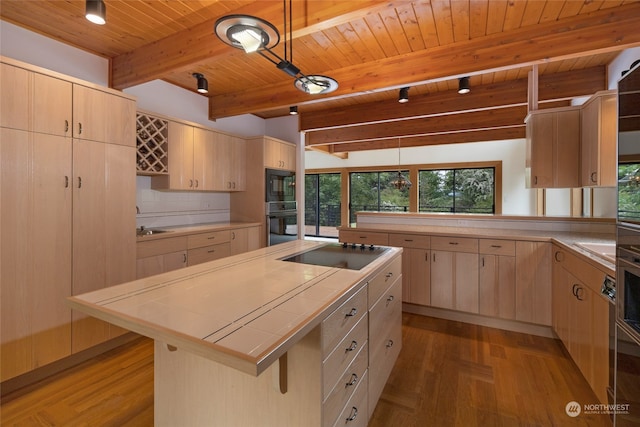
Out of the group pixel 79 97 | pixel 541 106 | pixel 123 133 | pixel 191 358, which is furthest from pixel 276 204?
pixel 541 106

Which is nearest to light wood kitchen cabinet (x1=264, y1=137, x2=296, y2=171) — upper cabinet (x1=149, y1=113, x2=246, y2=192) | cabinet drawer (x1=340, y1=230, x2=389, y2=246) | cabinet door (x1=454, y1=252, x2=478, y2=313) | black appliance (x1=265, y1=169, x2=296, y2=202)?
black appliance (x1=265, y1=169, x2=296, y2=202)

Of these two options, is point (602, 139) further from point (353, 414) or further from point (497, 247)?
point (353, 414)

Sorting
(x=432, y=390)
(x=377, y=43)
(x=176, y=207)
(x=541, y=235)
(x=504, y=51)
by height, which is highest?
(x=377, y=43)

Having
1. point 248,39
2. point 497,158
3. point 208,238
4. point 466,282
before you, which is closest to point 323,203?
point 497,158

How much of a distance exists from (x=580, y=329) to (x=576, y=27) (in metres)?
2.24

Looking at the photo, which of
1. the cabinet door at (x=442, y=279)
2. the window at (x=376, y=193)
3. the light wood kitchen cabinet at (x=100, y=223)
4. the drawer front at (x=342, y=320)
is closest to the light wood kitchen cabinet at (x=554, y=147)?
the cabinet door at (x=442, y=279)

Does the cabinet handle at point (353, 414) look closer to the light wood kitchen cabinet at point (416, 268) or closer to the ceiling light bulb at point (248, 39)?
the ceiling light bulb at point (248, 39)

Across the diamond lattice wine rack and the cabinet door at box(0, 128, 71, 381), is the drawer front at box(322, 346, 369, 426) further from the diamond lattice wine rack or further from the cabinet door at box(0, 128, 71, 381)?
the diamond lattice wine rack

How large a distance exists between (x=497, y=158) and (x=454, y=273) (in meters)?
4.98

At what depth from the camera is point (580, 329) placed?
1968 mm

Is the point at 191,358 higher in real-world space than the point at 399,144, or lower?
lower

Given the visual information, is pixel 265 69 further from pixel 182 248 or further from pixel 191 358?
pixel 191 358

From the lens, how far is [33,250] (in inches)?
79.4

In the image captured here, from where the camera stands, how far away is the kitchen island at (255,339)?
0.88m
